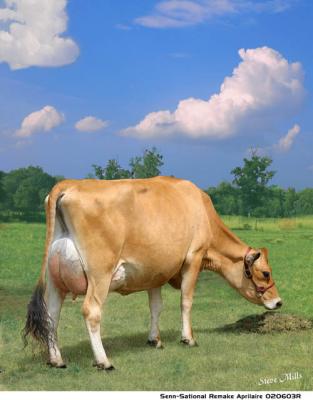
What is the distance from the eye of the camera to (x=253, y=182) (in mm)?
71938

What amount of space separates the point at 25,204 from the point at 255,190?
24890mm

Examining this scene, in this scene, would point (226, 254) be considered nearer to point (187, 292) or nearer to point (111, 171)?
point (187, 292)

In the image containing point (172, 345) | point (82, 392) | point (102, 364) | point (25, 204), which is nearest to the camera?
point (82, 392)

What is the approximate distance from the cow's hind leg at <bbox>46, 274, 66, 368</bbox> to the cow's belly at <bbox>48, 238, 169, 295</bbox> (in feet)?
0.36

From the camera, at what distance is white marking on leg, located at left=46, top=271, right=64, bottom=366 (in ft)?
28.2

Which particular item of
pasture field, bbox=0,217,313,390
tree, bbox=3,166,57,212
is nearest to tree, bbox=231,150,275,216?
tree, bbox=3,166,57,212

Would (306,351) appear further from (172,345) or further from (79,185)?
(79,185)

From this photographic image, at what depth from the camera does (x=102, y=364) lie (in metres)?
8.31

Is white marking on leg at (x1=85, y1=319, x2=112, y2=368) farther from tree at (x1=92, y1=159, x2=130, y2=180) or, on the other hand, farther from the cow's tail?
tree at (x1=92, y1=159, x2=130, y2=180)

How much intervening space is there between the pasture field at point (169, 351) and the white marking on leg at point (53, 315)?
0.57 ft

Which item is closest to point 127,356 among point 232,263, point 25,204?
point 232,263

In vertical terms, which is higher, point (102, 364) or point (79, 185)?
point (79, 185)

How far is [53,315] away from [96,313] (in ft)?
2.52

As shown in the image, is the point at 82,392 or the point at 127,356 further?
the point at 127,356
